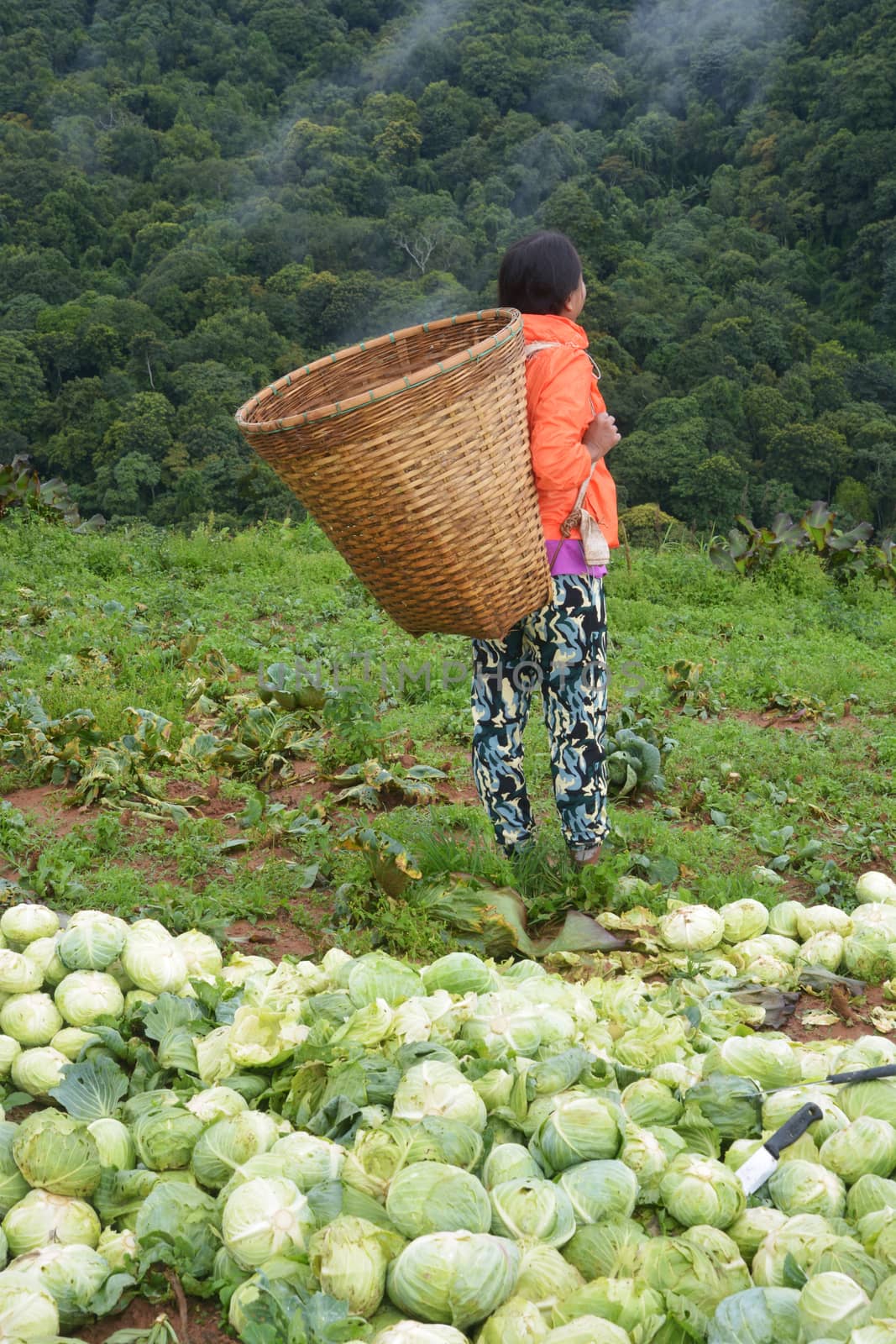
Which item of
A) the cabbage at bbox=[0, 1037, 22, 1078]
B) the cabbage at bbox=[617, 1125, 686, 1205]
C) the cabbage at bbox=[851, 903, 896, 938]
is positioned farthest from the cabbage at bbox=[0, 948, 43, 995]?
the cabbage at bbox=[851, 903, 896, 938]

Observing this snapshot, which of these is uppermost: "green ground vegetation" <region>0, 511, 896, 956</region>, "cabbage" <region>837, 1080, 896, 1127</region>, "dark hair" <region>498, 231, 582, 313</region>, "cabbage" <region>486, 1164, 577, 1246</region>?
"dark hair" <region>498, 231, 582, 313</region>

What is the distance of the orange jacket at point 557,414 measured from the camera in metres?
2.98

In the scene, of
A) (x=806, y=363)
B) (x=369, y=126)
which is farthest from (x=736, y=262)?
(x=369, y=126)

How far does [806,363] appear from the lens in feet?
85.8

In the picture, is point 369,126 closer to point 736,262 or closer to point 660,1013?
point 736,262

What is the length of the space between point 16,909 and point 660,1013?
1.56m

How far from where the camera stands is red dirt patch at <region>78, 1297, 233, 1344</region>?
5.96ft

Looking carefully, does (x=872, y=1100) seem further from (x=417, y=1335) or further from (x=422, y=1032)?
(x=417, y=1335)

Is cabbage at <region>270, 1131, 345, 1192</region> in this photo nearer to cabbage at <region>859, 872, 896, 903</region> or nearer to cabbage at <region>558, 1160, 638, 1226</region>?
cabbage at <region>558, 1160, 638, 1226</region>

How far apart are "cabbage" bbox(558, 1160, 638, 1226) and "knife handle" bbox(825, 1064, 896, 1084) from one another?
52 centimetres

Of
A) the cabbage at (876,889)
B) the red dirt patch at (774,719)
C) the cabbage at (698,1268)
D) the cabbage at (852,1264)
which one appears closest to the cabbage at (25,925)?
the cabbage at (698,1268)

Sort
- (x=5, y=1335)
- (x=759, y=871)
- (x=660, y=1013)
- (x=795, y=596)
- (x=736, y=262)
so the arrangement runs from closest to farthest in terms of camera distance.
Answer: (x=5, y=1335), (x=660, y=1013), (x=759, y=871), (x=795, y=596), (x=736, y=262)

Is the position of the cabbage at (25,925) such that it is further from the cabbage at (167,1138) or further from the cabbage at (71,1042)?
the cabbage at (167,1138)

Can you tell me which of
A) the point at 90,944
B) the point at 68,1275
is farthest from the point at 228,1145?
the point at 90,944
